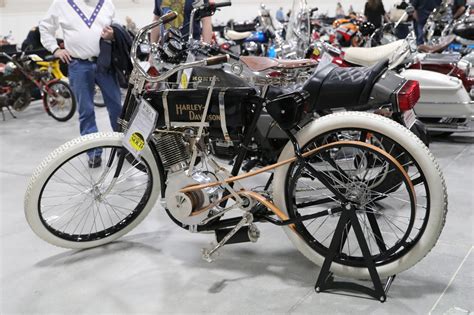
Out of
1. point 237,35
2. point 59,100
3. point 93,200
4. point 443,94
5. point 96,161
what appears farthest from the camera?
point 237,35

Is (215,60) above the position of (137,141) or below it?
above

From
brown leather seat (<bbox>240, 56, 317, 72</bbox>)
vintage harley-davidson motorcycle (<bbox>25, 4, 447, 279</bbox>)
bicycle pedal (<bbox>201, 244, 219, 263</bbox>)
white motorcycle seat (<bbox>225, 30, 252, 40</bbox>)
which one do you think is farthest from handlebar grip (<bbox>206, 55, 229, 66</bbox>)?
white motorcycle seat (<bbox>225, 30, 252, 40</bbox>)

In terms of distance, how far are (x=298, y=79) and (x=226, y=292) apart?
42.4 inches

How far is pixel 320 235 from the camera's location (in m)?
3.05

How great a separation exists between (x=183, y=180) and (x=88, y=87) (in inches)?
84.5

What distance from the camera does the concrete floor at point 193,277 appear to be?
7.71 ft

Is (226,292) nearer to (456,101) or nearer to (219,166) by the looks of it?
(219,166)

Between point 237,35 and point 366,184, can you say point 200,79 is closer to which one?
point 366,184

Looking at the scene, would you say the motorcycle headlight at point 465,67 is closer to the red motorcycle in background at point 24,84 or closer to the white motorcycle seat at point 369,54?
the white motorcycle seat at point 369,54

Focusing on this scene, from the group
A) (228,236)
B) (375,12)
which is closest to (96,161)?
(228,236)

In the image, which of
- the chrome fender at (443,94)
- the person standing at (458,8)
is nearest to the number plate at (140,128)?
the chrome fender at (443,94)

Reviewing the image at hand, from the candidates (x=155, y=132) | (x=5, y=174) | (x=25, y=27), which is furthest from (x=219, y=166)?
(x=25, y=27)

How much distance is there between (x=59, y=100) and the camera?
6.43 metres

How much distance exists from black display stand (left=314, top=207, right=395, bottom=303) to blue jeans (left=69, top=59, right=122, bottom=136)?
2.49 metres
